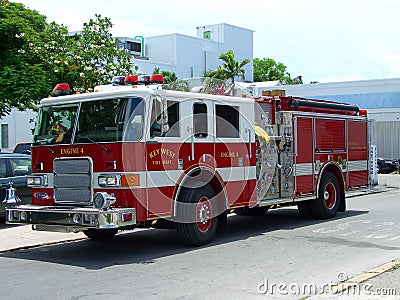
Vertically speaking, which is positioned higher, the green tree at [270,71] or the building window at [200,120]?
the green tree at [270,71]

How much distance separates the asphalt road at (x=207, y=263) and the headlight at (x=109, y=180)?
3.99ft

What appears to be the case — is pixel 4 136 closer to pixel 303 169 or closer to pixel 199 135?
pixel 303 169

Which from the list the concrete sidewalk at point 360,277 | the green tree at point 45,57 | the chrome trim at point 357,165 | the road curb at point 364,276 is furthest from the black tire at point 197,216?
the green tree at point 45,57

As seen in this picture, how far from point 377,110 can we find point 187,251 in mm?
31967

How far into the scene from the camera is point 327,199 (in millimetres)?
13836

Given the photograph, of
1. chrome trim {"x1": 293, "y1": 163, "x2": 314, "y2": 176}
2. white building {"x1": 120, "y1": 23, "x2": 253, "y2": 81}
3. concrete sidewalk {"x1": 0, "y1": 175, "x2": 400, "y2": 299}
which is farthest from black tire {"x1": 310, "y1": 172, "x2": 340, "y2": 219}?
white building {"x1": 120, "y1": 23, "x2": 253, "y2": 81}

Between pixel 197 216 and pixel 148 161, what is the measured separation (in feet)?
4.82

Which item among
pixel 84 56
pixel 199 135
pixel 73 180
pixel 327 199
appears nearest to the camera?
pixel 73 180

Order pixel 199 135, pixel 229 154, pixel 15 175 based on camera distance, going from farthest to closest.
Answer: pixel 15 175 → pixel 229 154 → pixel 199 135

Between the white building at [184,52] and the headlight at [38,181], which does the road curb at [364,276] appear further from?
the white building at [184,52]

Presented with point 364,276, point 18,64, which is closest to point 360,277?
point 364,276

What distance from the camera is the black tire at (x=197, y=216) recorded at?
974cm

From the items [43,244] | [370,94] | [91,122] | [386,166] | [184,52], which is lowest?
[43,244]

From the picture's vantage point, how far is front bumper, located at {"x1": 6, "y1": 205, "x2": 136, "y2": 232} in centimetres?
859
